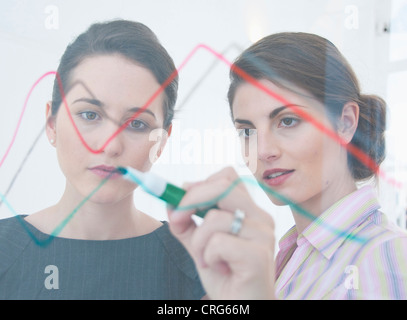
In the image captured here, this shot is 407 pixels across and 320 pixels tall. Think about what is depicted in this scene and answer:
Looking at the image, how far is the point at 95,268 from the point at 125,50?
0.98 ft

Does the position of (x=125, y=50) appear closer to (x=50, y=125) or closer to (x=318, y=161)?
(x=50, y=125)

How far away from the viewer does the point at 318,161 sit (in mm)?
547

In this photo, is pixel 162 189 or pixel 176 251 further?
pixel 176 251

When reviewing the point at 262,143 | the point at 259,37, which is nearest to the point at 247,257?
the point at 262,143

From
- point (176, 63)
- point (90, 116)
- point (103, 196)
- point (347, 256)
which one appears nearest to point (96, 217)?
point (103, 196)

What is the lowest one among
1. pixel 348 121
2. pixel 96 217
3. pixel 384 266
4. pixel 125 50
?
pixel 384 266

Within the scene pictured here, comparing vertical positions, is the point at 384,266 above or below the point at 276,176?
below

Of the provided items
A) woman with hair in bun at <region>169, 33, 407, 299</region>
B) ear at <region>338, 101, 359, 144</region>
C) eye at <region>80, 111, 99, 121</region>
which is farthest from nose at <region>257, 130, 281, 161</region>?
eye at <region>80, 111, 99, 121</region>

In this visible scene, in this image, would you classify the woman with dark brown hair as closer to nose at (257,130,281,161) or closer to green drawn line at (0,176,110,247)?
green drawn line at (0,176,110,247)

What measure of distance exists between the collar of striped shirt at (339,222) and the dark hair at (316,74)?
0.04m

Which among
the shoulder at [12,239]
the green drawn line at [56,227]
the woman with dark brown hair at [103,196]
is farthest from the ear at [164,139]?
the shoulder at [12,239]

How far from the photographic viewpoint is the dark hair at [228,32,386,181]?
538 mm

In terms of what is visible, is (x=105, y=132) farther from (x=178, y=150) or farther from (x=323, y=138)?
(x=323, y=138)

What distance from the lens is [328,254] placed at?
0.53 m
